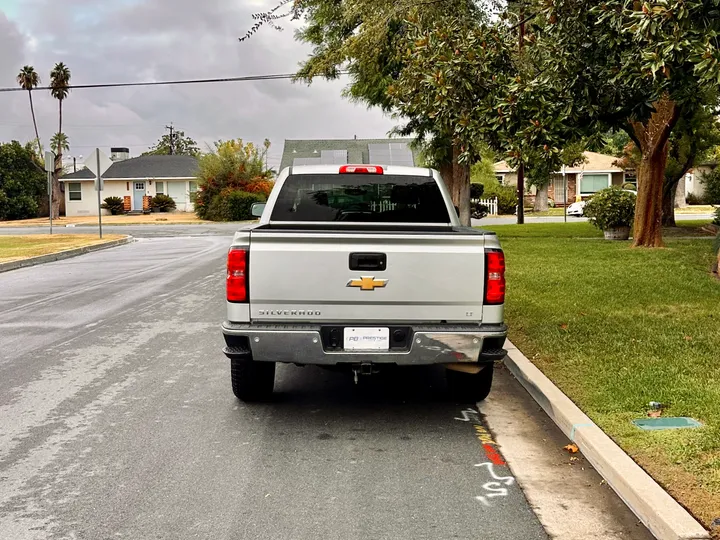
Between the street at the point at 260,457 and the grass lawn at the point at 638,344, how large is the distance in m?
0.42

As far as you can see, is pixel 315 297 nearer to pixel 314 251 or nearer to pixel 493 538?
pixel 314 251

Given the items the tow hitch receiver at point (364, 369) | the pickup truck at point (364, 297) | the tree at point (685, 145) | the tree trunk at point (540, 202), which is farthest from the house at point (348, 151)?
the pickup truck at point (364, 297)

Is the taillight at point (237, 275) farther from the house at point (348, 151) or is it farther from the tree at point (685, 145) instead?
the house at point (348, 151)

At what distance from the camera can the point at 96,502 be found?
4.38 metres

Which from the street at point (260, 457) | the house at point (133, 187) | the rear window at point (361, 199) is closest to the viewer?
the street at point (260, 457)

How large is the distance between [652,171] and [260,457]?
14.7 metres

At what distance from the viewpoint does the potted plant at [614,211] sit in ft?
68.2

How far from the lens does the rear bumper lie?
5.53 metres

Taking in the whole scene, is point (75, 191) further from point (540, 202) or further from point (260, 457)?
point (260, 457)

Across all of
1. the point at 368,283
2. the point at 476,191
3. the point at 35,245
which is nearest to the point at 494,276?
the point at 368,283

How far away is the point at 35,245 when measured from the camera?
82.6 ft

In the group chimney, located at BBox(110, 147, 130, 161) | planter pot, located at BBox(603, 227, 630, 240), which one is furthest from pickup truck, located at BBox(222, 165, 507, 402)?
chimney, located at BBox(110, 147, 130, 161)

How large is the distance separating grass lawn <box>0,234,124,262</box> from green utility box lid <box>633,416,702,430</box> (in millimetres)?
17356

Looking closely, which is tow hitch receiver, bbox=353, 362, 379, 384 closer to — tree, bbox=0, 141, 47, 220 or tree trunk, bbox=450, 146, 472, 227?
tree trunk, bbox=450, 146, 472, 227
